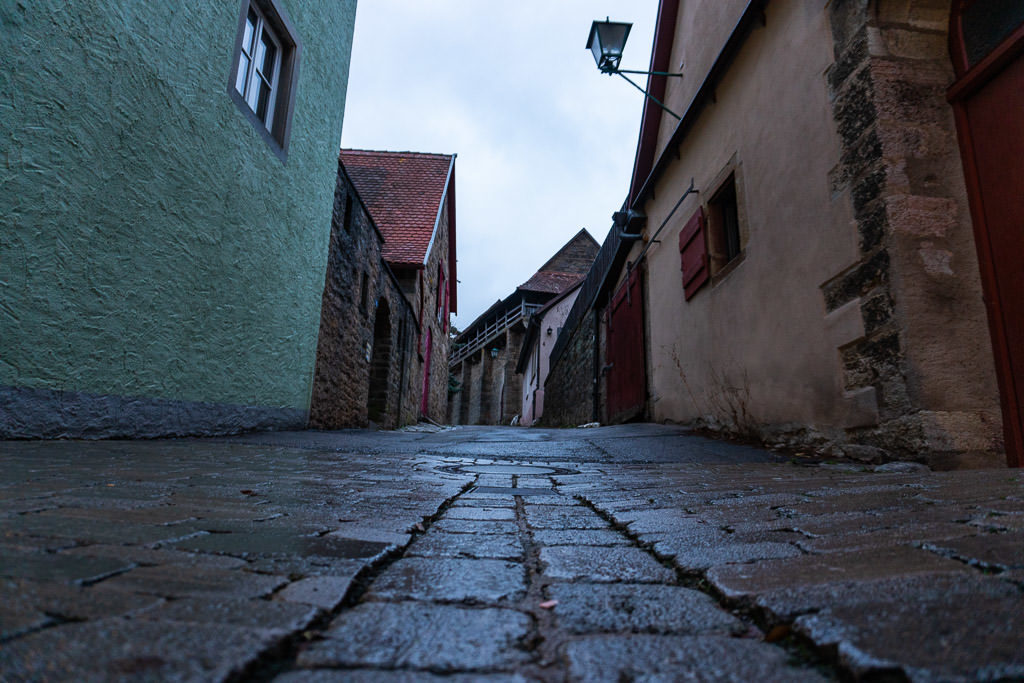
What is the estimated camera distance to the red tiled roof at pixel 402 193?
12.7 metres

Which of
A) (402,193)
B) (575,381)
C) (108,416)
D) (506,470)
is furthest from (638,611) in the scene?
(402,193)

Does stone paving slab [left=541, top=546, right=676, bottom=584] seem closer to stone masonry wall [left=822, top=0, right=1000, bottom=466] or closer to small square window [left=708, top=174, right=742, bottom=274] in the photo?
stone masonry wall [left=822, top=0, right=1000, bottom=466]

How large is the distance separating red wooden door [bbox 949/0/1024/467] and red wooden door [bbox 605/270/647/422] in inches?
204

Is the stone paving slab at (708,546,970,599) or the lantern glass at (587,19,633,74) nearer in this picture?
the stone paving slab at (708,546,970,599)

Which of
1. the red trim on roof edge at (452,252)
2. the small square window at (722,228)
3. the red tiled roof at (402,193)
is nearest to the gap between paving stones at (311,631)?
the small square window at (722,228)

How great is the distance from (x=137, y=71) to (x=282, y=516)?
346 centimetres

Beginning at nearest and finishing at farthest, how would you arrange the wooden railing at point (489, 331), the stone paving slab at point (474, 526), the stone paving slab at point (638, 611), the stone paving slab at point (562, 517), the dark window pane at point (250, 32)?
the stone paving slab at point (638, 611) < the stone paving slab at point (474, 526) < the stone paving slab at point (562, 517) < the dark window pane at point (250, 32) < the wooden railing at point (489, 331)

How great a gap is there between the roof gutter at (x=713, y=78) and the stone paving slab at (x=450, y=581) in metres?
5.13

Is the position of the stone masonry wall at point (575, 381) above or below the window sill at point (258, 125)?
below

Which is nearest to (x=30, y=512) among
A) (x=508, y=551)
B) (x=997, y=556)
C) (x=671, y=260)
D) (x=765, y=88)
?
(x=508, y=551)

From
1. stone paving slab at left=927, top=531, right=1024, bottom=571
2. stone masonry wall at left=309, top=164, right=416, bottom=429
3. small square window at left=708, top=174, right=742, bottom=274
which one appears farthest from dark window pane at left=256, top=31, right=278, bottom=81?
stone paving slab at left=927, top=531, right=1024, bottom=571

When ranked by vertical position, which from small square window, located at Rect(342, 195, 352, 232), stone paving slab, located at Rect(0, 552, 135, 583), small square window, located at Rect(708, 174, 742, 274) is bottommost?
stone paving slab, located at Rect(0, 552, 135, 583)

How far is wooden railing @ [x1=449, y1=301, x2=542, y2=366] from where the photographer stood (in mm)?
29719

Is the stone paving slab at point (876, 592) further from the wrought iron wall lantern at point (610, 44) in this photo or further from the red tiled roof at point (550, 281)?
the red tiled roof at point (550, 281)
